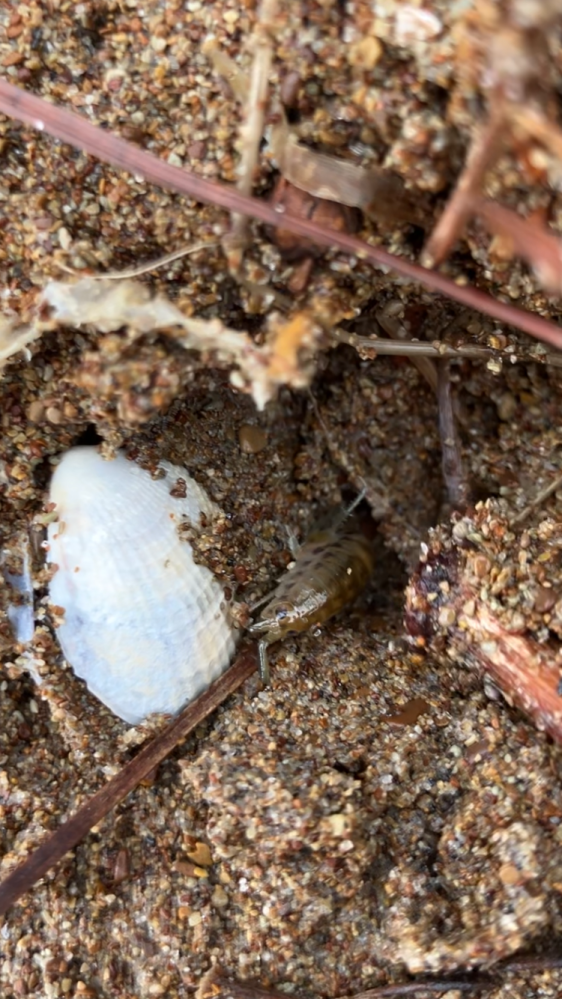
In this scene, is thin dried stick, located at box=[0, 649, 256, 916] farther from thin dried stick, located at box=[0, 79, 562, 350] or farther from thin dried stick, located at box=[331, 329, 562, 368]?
thin dried stick, located at box=[0, 79, 562, 350]

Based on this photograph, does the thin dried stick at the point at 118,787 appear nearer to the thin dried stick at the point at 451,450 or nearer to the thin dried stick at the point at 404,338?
the thin dried stick at the point at 451,450

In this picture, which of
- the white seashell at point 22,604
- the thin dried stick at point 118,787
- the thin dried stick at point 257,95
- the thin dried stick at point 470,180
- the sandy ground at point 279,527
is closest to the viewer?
the thin dried stick at point 470,180

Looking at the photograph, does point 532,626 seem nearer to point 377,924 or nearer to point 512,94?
point 377,924

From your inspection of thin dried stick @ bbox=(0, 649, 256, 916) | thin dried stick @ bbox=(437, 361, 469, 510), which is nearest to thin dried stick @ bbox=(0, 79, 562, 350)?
thin dried stick @ bbox=(437, 361, 469, 510)

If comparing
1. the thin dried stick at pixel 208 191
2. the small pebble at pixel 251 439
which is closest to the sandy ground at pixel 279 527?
the small pebble at pixel 251 439

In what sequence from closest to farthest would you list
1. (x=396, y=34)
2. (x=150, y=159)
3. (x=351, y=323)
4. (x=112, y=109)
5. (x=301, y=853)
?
(x=396, y=34) < (x=150, y=159) < (x=112, y=109) < (x=301, y=853) < (x=351, y=323)

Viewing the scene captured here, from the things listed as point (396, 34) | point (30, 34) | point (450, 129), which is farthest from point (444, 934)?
point (30, 34)
